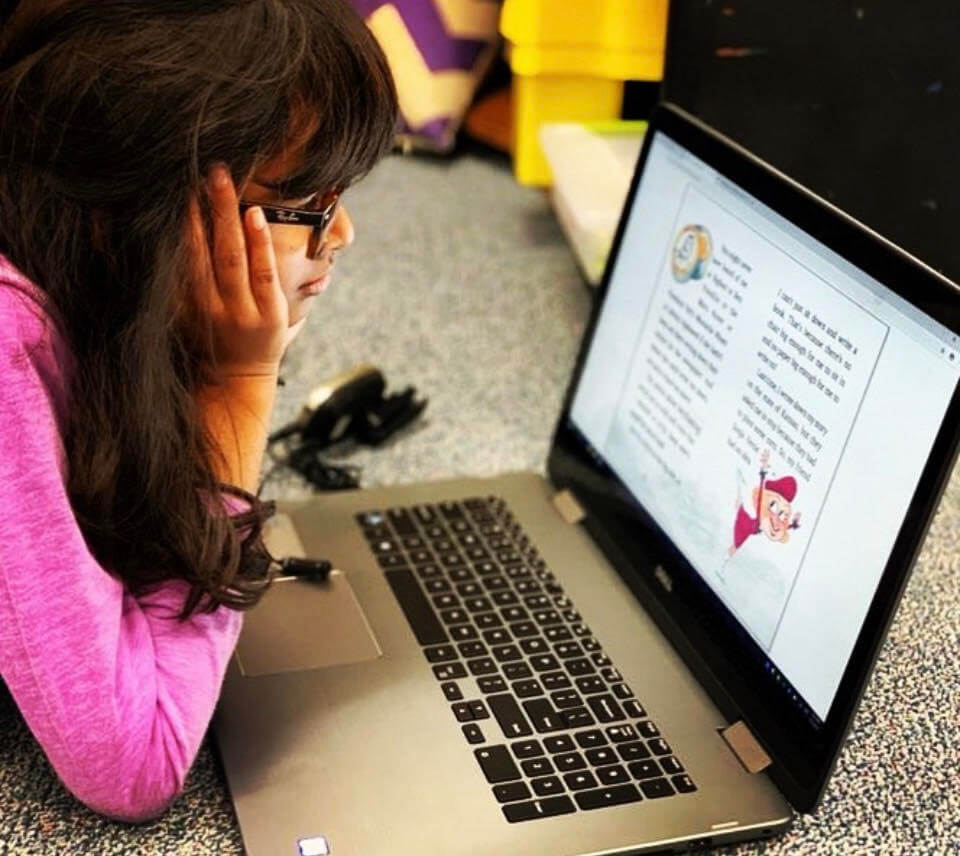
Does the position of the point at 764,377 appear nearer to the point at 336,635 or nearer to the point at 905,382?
the point at 905,382

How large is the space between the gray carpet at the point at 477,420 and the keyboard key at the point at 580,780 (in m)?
0.08

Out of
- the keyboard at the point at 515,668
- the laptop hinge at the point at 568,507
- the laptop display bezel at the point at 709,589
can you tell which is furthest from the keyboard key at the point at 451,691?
the laptop hinge at the point at 568,507

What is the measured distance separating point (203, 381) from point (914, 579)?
1.53 ft

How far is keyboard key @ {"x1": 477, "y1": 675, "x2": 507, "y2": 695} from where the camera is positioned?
2.58ft

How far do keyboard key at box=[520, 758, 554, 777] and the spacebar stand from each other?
118mm

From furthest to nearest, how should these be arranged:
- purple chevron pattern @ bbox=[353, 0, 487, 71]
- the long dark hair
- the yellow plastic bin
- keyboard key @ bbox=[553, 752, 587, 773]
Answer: purple chevron pattern @ bbox=[353, 0, 487, 71], the yellow plastic bin, keyboard key @ bbox=[553, 752, 587, 773], the long dark hair

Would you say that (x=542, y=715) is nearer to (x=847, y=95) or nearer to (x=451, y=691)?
(x=451, y=691)

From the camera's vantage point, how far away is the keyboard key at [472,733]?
748 mm

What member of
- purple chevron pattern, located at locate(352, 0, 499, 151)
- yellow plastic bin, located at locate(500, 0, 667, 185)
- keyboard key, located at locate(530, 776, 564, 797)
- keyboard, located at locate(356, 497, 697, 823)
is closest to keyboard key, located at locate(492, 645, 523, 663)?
keyboard, located at locate(356, 497, 697, 823)

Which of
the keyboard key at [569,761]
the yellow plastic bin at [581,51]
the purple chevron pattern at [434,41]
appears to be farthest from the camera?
the purple chevron pattern at [434,41]

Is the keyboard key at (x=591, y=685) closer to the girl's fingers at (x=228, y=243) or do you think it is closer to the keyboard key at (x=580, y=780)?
the keyboard key at (x=580, y=780)

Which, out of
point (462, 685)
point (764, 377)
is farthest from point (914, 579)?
point (462, 685)

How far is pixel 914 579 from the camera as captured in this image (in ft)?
2.98

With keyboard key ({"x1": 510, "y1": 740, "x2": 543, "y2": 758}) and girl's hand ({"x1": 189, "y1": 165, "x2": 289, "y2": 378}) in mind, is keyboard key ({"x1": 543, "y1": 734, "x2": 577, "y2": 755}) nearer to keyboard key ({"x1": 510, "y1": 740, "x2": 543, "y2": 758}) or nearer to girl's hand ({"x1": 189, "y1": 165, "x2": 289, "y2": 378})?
keyboard key ({"x1": 510, "y1": 740, "x2": 543, "y2": 758})
